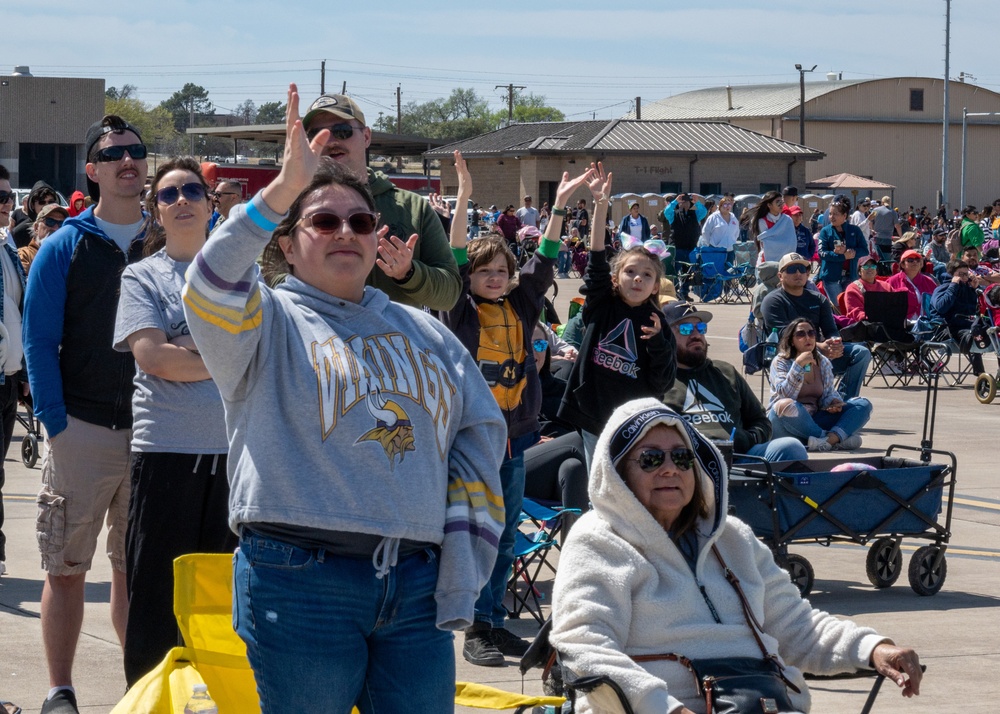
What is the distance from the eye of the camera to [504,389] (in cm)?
594

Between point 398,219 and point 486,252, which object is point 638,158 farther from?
point 398,219

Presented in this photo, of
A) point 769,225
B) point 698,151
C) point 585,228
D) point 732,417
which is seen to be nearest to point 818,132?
point 698,151

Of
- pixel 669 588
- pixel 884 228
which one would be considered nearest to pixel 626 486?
pixel 669 588

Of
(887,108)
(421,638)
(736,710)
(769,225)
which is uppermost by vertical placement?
(887,108)

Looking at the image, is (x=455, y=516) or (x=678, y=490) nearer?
(x=455, y=516)

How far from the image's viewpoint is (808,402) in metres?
10.9

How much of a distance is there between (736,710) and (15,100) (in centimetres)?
5171

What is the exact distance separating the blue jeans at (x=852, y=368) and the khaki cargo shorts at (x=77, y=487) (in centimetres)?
911

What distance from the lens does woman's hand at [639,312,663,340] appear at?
21.2ft

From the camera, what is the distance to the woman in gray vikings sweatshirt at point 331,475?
2.82 meters

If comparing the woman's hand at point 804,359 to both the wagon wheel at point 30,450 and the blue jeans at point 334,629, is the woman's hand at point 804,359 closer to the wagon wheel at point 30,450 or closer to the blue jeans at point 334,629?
the wagon wheel at point 30,450

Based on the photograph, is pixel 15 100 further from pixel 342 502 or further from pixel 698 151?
pixel 342 502

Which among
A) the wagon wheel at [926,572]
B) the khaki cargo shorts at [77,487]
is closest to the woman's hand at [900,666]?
the khaki cargo shorts at [77,487]

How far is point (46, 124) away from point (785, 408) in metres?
45.8
